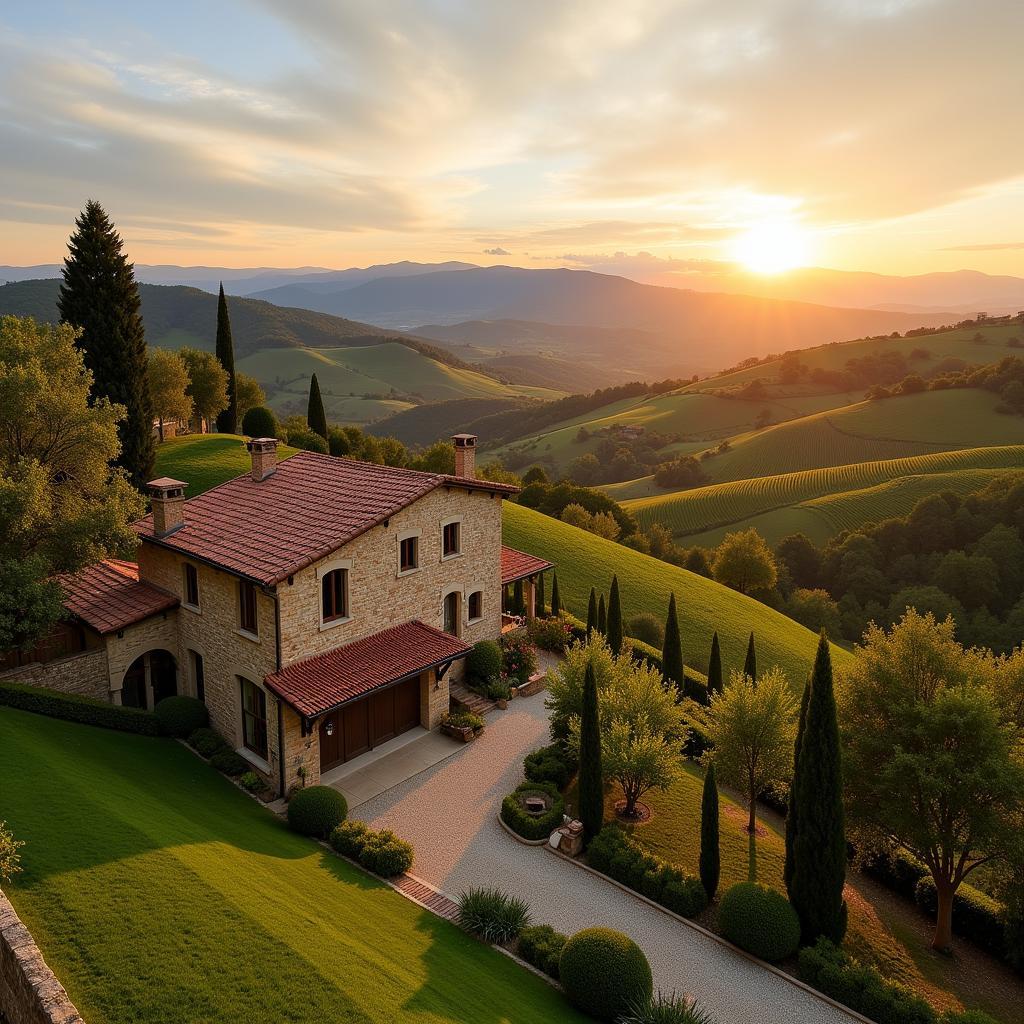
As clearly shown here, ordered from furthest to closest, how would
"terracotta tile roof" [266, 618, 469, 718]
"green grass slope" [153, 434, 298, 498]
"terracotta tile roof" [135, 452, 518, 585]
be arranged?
"green grass slope" [153, 434, 298, 498], "terracotta tile roof" [135, 452, 518, 585], "terracotta tile roof" [266, 618, 469, 718]

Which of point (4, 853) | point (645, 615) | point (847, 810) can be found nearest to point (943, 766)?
point (847, 810)

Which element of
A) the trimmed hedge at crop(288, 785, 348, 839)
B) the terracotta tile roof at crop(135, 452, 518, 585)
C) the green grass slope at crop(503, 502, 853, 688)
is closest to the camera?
the trimmed hedge at crop(288, 785, 348, 839)

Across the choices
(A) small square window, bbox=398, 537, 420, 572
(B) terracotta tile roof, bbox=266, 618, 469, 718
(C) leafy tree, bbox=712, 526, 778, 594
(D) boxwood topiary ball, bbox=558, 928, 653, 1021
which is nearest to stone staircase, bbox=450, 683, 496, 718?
(B) terracotta tile roof, bbox=266, 618, 469, 718

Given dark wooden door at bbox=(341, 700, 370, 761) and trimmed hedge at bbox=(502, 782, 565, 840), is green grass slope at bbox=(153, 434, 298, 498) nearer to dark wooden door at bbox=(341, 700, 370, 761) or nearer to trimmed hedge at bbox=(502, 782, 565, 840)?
dark wooden door at bbox=(341, 700, 370, 761)

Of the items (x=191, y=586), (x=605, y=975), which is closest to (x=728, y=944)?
(x=605, y=975)

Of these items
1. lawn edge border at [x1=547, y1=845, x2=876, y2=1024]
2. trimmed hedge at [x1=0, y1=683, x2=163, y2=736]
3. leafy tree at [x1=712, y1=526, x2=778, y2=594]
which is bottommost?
leafy tree at [x1=712, y1=526, x2=778, y2=594]

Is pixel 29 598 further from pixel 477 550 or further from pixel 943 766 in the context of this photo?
pixel 943 766
